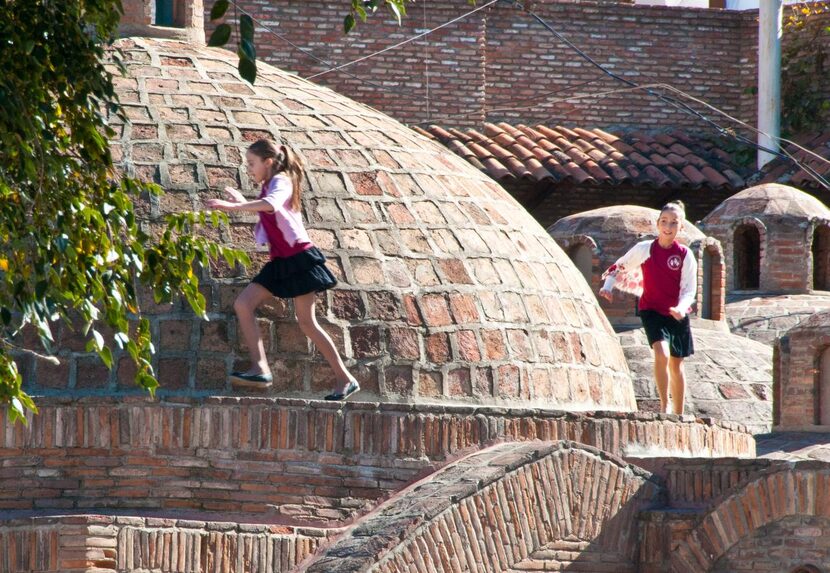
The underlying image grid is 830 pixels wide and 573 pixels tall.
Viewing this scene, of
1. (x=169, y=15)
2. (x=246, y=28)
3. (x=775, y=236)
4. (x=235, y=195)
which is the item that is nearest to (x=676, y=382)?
(x=235, y=195)

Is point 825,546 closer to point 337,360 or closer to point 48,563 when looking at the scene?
point 337,360

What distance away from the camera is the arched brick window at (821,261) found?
68.2 ft

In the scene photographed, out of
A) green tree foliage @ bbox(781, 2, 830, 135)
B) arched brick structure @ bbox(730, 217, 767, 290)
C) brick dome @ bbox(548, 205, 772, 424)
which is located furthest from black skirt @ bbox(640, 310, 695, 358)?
green tree foliage @ bbox(781, 2, 830, 135)

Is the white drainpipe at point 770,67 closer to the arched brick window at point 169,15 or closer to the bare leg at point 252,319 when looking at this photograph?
the arched brick window at point 169,15

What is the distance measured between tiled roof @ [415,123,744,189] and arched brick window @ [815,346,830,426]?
19.2 feet

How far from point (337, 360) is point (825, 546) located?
8.69 feet

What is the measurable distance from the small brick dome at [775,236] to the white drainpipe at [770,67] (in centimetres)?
238

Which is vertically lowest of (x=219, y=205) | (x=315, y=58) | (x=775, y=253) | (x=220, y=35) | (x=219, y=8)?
(x=775, y=253)

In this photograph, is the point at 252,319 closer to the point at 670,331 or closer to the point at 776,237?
the point at 670,331

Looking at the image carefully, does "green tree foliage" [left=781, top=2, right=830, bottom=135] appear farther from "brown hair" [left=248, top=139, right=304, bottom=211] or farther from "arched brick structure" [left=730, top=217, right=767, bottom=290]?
"brown hair" [left=248, top=139, right=304, bottom=211]

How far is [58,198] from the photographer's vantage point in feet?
23.2

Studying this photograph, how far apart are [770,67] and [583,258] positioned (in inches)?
243

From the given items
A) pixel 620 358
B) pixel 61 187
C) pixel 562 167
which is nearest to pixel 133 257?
pixel 61 187

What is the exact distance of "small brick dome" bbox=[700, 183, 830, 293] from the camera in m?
20.3
